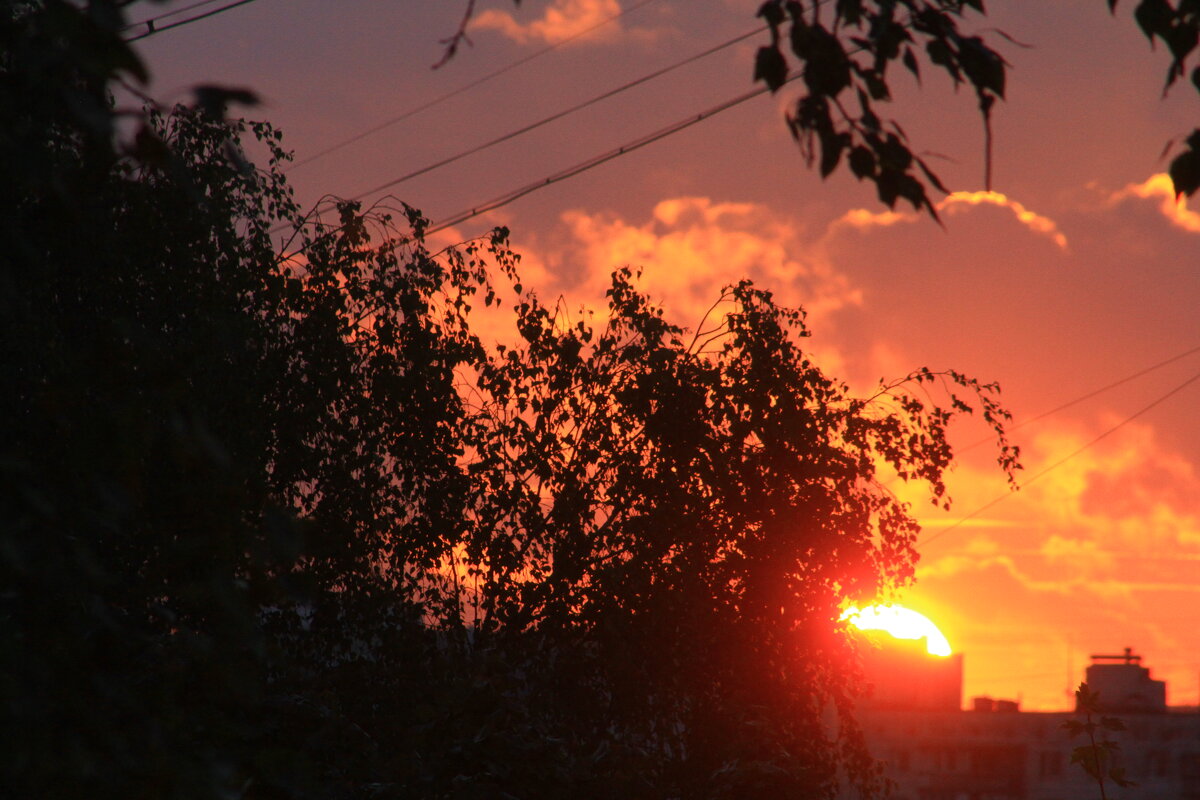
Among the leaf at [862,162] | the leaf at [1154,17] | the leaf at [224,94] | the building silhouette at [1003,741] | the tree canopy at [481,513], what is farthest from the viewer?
the building silhouette at [1003,741]

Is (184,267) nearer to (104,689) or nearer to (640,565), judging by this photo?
(640,565)

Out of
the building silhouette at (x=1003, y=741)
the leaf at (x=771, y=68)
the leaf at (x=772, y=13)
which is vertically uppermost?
the building silhouette at (x=1003, y=741)

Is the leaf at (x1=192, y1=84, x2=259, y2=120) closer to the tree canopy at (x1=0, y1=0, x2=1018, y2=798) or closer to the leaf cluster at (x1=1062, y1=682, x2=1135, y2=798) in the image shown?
the tree canopy at (x1=0, y1=0, x2=1018, y2=798)

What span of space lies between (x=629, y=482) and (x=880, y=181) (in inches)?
561

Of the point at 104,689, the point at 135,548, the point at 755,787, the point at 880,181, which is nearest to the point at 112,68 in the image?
the point at 104,689

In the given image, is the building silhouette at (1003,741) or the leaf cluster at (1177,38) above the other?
the building silhouette at (1003,741)

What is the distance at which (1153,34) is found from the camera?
4.18 metres

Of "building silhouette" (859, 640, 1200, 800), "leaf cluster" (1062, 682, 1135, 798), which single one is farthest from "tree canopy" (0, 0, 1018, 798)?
"building silhouette" (859, 640, 1200, 800)

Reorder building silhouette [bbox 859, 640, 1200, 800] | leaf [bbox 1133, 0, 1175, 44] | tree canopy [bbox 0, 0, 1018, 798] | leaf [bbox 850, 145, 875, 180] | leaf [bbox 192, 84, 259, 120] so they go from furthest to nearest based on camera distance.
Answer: building silhouette [bbox 859, 640, 1200, 800], tree canopy [bbox 0, 0, 1018, 798], leaf [bbox 850, 145, 875, 180], leaf [bbox 1133, 0, 1175, 44], leaf [bbox 192, 84, 259, 120]

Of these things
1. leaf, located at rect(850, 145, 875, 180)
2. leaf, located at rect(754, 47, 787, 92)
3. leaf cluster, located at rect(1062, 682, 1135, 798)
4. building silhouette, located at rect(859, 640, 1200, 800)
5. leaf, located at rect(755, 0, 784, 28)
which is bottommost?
leaf cluster, located at rect(1062, 682, 1135, 798)

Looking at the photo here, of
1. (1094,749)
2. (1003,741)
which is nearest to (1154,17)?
(1094,749)

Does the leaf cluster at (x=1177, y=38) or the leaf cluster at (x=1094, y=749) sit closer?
the leaf cluster at (x=1177, y=38)

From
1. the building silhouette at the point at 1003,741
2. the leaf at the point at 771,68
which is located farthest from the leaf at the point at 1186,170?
the building silhouette at the point at 1003,741

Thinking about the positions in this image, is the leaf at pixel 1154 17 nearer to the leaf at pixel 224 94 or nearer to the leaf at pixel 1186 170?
the leaf at pixel 1186 170
